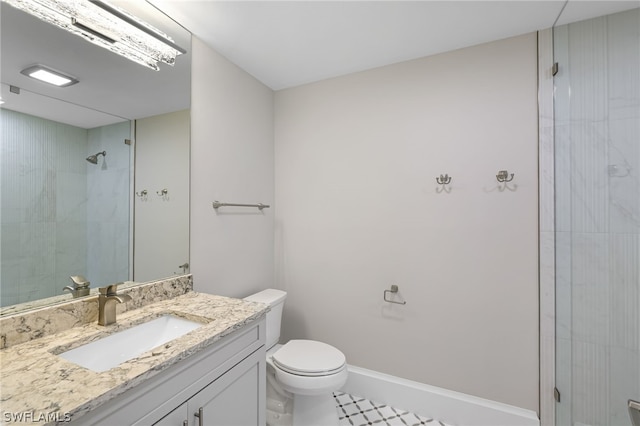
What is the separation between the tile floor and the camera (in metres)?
1.77

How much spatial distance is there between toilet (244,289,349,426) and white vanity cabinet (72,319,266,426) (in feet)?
0.97

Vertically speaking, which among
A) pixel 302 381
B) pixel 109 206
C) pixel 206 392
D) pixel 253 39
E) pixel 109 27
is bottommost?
pixel 302 381

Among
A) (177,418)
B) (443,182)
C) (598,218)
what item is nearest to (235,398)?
(177,418)

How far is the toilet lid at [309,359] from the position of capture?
1574mm

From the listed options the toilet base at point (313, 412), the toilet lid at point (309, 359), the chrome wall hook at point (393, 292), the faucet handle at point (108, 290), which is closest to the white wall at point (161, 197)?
the faucet handle at point (108, 290)

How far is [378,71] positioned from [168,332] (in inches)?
82.0

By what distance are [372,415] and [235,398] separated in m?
1.13

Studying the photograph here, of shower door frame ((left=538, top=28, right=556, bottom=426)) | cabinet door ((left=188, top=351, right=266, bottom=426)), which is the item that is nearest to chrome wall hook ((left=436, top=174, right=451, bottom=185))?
shower door frame ((left=538, top=28, right=556, bottom=426))

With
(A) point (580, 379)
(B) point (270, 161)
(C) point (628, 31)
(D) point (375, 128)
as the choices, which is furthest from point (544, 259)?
(B) point (270, 161)

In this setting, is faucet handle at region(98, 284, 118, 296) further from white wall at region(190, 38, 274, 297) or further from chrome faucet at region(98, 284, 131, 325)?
white wall at region(190, 38, 274, 297)

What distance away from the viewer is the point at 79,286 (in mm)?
1163

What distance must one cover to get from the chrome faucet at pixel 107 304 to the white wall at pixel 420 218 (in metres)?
1.33

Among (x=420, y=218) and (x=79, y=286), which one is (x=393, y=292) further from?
(x=79, y=286)

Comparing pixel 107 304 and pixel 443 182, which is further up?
pixel 443 182
